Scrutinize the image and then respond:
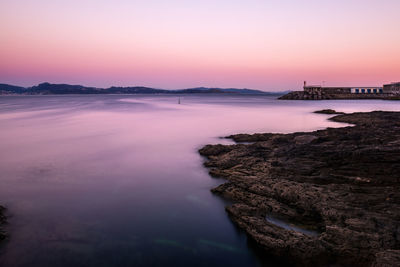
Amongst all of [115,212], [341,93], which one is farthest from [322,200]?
[341,93]

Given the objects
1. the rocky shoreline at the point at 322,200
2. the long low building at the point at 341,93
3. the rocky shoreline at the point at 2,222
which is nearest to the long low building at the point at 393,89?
the long low building at the point at 341,93

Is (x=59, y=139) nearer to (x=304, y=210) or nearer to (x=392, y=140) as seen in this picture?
(x=304, y=210)

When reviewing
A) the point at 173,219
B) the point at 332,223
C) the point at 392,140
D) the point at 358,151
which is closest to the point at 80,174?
the point at 173,219

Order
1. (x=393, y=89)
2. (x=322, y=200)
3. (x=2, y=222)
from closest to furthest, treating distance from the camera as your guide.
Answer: (x=322, y=200) → (x=2, y=222) → (x=393, y=89)

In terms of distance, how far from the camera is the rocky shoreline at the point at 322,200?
20.0 ft

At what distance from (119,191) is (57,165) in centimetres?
603

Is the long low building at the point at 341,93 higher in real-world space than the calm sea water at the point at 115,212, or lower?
higher

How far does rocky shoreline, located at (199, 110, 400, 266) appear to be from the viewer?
6.08 meters

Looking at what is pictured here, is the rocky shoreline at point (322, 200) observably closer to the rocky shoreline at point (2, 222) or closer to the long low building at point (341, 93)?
the rocky shoreline at point (2, 222)

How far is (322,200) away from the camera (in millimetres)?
7871

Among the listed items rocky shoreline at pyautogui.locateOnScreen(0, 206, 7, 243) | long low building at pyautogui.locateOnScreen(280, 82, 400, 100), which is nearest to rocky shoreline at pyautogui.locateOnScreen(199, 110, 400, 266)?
rocky shoreline at pyautogui.locateOnScreen(0, 206, 7, 243)

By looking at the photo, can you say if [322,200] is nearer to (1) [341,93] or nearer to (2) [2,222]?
(2) [2,222]

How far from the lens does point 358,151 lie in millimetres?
10359

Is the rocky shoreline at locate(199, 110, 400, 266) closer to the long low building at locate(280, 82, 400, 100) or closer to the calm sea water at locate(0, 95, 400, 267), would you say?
the calm sea water at locate(0, 95, 400, 267)
